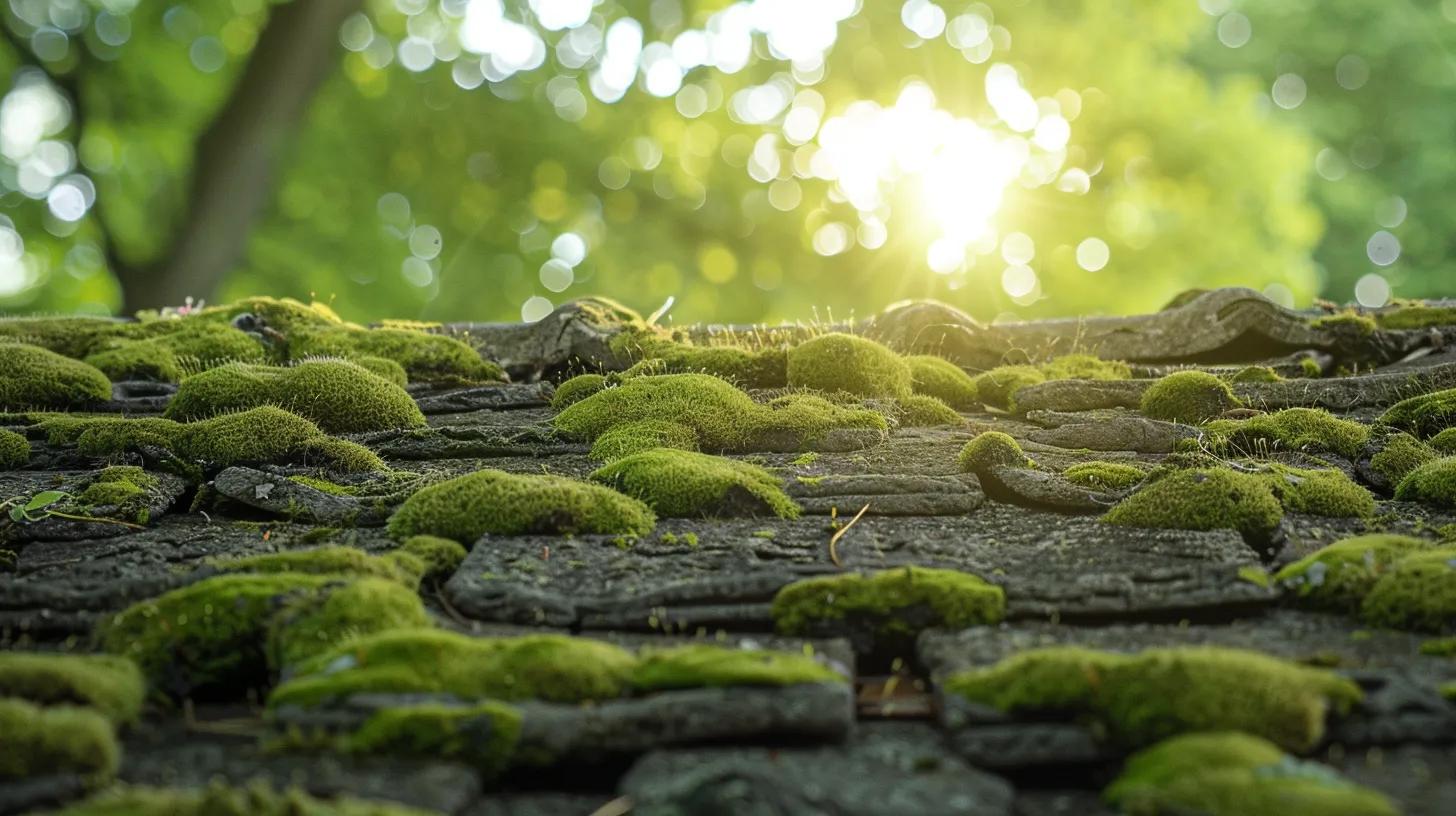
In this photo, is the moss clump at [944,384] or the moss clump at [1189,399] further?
the moss clump at [944,384]

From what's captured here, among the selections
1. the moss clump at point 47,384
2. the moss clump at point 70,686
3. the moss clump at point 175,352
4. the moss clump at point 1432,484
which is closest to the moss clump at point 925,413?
the moss clump at point 1432,484

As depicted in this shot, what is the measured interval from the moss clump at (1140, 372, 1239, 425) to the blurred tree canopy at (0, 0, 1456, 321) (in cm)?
1565

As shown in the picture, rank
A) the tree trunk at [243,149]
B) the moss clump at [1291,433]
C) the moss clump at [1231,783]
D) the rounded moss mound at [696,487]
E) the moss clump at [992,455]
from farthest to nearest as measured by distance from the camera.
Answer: the tree trunk at [243,149], the moss clump at [1291,433], the moss clump at [992,455], the rounded moss mound at [696,487], the moss clump at [1231,783]

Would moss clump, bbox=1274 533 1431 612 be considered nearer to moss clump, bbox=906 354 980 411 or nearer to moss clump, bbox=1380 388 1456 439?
moss clump, bbox=1380 388 1456 439

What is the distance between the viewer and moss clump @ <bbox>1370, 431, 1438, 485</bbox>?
4277 millimetres

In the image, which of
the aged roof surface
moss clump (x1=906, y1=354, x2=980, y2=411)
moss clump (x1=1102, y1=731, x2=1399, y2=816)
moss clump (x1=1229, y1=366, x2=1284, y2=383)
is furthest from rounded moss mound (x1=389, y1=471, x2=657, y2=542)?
moss clump (x1=1229, y1=366, x2=1284, y2=383)

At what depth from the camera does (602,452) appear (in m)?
4.59

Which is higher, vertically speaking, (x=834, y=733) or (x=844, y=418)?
(x=844, y=418)

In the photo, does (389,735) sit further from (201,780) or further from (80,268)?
→ (80,268)

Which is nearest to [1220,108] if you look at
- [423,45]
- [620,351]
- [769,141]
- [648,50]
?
[769,141]

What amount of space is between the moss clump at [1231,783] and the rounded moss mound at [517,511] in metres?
1.90

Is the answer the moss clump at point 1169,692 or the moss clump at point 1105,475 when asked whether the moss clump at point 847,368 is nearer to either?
the moss clump at point 1105,475

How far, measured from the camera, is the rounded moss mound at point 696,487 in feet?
12.7

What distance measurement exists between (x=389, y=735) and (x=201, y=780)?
15.4 inches
